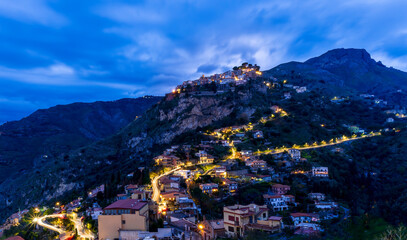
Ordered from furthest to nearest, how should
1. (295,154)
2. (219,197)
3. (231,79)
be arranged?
(231,79)
(295,154)
(219,197)

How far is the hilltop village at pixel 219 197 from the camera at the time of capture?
108 ft

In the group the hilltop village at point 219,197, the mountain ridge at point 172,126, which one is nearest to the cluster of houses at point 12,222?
the hilltop village at point 219,197

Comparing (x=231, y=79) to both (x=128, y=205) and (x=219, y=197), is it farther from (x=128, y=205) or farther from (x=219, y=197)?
(x=128, y=205)

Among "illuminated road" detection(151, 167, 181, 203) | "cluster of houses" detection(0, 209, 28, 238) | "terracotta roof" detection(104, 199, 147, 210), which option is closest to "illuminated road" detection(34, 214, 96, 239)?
"terracotta roof" detection(104, 199, 147, 210)

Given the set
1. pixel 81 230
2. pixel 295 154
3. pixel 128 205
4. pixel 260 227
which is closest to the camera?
pixel 128 205

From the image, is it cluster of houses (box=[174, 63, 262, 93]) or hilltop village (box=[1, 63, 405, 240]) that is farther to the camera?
cluster of houses (box=[174, 63, 262, 93])

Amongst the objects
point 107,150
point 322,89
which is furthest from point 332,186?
point 322,89

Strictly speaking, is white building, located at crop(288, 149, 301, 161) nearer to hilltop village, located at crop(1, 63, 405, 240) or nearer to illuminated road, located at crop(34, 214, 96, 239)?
hilltop village, located at crop(1, 63, 405, 240)

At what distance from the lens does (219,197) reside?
4881 cm

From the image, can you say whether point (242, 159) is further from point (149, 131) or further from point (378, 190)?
point (149, 131)

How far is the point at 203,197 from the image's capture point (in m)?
46.3

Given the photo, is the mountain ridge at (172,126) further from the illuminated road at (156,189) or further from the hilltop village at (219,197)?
the illuminated road at (156,189)

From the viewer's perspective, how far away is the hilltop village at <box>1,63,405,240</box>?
3278 cm

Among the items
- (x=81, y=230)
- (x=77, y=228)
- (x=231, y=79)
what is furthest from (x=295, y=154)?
(x=231, y=79)
